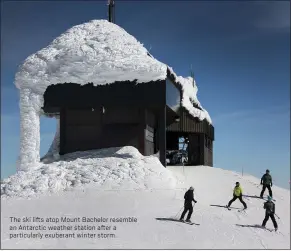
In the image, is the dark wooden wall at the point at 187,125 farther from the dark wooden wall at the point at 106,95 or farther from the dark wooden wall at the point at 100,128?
the dark wooden wall at the point at 106,95

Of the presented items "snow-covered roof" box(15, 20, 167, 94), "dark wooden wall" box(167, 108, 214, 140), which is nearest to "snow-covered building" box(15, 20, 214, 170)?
"snow-covered roof" box(15, 20, 167, 94)

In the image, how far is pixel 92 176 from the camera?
895 inches

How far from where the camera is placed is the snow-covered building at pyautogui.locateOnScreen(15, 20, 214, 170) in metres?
26.2

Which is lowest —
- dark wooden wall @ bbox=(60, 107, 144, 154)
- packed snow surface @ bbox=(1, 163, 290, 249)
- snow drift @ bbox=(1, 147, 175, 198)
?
packed snow surface @ bbox=(1, 163, 290, 249)

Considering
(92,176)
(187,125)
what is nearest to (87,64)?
(92,176)

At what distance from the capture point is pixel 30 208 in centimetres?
1975

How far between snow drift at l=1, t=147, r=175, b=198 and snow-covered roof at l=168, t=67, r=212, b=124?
8.63 m

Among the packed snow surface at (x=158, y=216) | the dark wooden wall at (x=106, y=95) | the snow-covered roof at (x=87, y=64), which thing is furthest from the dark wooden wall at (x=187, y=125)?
the packed snow surface at (x=158, y=216)

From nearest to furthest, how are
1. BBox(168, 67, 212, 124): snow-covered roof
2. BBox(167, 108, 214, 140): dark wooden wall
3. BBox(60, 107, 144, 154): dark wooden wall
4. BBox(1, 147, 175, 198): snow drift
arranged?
BBox(1, 147, 175, 198): snow drift, BBox(60, 107, 144, 154): dark wooden wall, BBox(168, 67, 212, 124): snow-covered roof, BBox(167, 108, 214, 140): dark wooden wall

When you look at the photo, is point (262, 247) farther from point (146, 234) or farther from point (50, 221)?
point (50, 221)

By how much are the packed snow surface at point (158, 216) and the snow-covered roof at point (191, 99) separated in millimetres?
9548

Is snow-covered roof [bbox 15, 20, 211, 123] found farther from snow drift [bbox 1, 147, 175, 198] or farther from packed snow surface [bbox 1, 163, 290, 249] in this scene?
packed snow surface [bbox 1, 163, 290, 249]

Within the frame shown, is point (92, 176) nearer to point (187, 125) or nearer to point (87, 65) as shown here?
point (87, 65)

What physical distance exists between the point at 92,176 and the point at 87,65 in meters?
7.01
